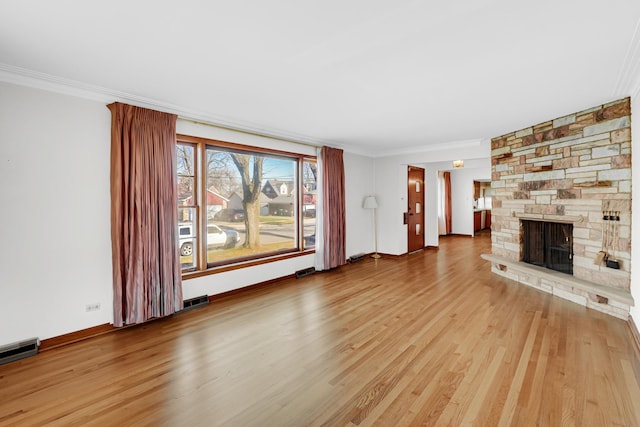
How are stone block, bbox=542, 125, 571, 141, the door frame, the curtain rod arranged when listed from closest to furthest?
the curtain rod
stone block, bbox=542, 125, 571, 141
the door frame

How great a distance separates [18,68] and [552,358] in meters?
5.17

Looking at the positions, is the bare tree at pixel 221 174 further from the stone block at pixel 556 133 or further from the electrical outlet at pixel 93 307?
the stone block at pixel 556 133

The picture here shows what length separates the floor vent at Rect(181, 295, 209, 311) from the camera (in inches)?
146

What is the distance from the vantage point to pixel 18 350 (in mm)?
2586

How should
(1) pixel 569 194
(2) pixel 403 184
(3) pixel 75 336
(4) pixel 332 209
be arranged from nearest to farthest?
1. (3) pixel 75 336
2. (1) pixel 569 194
3. (4) pixel 332 209
4. (2) pixel 403 184

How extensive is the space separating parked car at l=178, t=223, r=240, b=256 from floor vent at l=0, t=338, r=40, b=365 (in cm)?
153

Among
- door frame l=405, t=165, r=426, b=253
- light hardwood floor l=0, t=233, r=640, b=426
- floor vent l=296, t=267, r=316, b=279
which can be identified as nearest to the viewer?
light hardwood floor l=0, t=233, r=640, b=426

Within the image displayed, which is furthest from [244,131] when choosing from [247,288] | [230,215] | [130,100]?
[247,288]

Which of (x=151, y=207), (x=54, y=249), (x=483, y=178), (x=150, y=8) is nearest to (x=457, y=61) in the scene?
(x=150, y=8)

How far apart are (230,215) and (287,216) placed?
115cm

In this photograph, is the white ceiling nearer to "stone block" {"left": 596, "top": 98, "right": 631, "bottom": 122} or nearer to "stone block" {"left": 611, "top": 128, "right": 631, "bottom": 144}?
"stone block" {"left": 596, "top": 98, "right": 631, "bottom": 122}

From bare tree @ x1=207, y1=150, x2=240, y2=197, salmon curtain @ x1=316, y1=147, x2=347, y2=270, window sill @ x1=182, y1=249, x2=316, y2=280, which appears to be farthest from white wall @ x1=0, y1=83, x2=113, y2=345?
salmon curtain @ x1=316, y1=147, x2=347, y2=270

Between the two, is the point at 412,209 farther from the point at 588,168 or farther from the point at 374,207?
the point at 588,168

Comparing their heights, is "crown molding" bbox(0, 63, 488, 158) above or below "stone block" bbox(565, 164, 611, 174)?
above
